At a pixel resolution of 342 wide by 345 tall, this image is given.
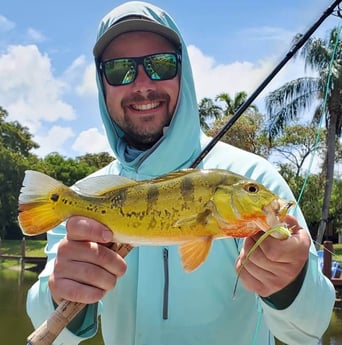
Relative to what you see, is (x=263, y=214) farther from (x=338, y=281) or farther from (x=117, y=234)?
(x=338, y=281)

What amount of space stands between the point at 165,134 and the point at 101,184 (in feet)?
3.03

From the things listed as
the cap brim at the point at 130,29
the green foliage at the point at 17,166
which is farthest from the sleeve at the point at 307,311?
the green foliage at the point at 17,166

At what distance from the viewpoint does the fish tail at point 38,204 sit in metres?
1.67

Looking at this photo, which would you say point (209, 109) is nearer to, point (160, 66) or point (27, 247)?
point (27, 247)

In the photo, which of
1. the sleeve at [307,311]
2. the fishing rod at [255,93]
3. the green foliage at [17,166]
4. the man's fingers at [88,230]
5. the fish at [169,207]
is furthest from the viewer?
the green foliage at [17,166]

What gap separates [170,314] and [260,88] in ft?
4.23

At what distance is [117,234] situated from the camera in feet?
5.47

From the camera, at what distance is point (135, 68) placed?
2479 millimetres

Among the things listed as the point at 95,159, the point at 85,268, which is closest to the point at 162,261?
the point at 85,268

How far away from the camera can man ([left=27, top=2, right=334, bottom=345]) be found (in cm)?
174

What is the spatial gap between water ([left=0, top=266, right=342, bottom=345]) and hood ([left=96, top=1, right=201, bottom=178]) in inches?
413

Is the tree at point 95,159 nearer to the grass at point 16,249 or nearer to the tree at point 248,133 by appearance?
the grass at point 16,249

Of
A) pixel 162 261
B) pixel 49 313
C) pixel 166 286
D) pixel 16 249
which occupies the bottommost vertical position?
pixel 49 313

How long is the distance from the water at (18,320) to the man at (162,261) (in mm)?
10583
